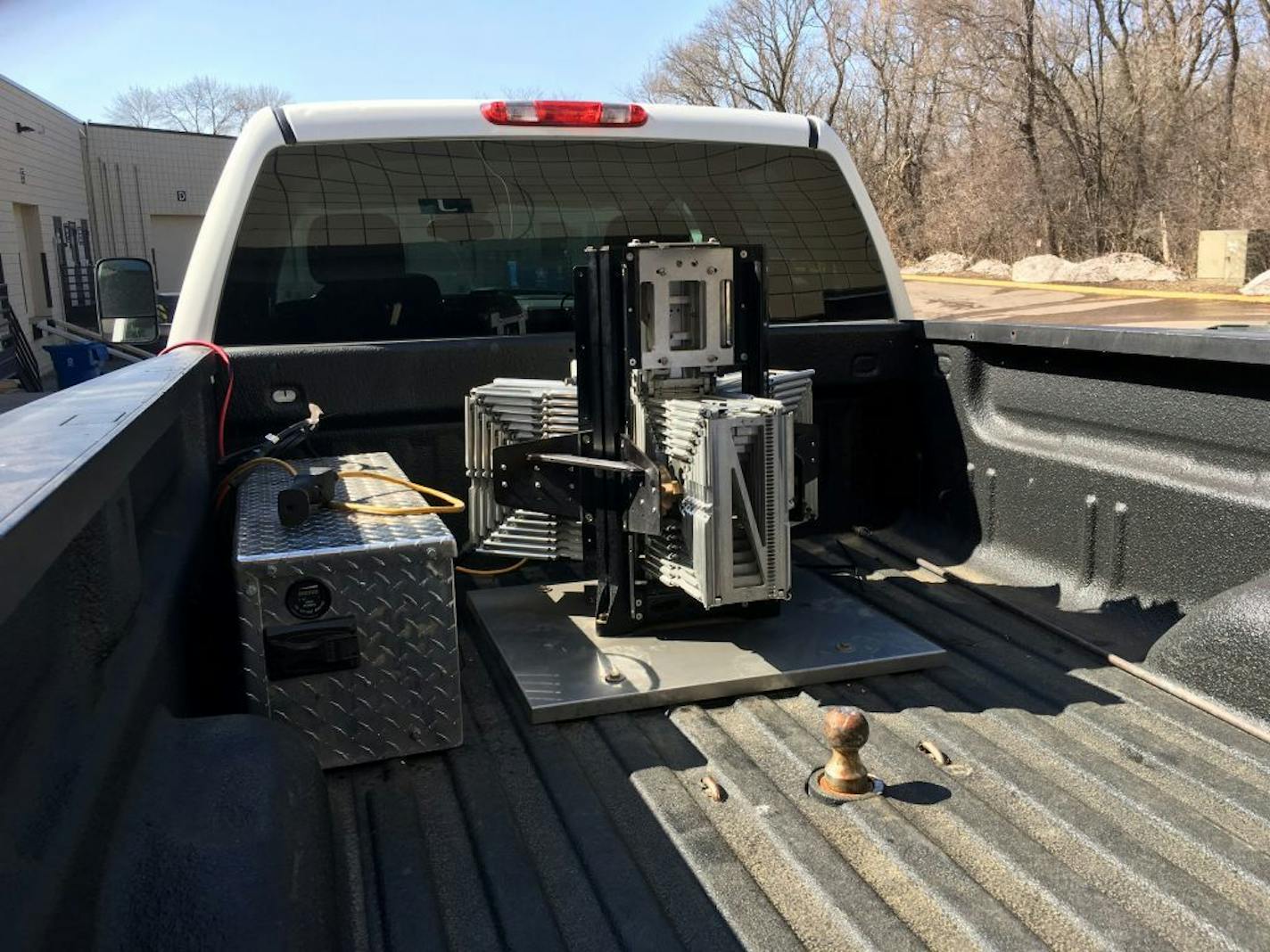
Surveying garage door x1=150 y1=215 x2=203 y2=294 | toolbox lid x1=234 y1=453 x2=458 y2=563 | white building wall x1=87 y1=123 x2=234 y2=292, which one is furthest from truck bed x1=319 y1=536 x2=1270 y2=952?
garage door x1=150 y1=215 x2=203 y2=294

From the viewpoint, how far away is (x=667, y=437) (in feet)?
9.52

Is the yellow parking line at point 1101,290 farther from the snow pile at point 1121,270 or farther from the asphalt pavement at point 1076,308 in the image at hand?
the snow pile at point 1121,270

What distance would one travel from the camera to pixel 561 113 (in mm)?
3432

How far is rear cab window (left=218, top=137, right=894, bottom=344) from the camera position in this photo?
328 centimetres

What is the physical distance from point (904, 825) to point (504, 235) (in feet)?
6.86

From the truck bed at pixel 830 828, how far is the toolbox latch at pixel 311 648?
9.8 inches

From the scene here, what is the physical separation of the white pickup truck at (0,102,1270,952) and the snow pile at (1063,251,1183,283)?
66.8 feet

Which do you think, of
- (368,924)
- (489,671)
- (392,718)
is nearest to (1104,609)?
(489,671)

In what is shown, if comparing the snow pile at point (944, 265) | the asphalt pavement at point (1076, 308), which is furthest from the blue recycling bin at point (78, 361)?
the snow pile at point (944, 265)

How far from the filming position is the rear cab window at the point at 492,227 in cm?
328

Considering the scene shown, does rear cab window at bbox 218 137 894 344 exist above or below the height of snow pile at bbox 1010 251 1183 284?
above

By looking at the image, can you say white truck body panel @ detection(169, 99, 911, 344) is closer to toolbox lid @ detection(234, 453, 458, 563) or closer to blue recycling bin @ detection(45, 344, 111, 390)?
toolbox lid @ detection(234, 453, 458, 563)

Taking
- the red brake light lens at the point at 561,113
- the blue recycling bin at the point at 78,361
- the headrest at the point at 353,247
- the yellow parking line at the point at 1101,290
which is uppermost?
the red brake light lens at the point at 561,113

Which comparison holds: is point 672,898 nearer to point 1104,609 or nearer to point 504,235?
point 1104,609
